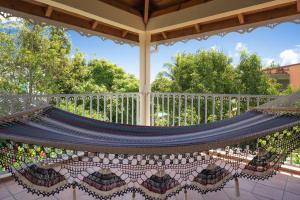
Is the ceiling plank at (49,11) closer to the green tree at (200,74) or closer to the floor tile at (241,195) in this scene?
the floor tile at (241,195)

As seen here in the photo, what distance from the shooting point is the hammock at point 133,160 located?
161 centimetres

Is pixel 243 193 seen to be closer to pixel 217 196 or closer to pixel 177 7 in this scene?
pixel 217 196

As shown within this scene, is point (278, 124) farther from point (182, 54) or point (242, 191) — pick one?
point (182, 54)

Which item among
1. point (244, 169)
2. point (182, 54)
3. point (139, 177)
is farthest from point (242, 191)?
point (182, 54)

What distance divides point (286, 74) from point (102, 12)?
12.7m

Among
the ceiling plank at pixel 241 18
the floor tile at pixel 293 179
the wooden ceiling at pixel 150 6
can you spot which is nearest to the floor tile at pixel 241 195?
the floor tile at pixel 293 179

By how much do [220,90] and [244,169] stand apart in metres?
10.4

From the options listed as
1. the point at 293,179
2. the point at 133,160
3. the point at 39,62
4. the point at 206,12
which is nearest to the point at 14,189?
the point at 133,160

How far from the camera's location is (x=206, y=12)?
3.80 m

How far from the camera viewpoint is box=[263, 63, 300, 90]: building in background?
1316 centimetres

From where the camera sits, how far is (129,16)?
441 cm

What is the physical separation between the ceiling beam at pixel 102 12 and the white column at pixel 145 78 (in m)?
0.30

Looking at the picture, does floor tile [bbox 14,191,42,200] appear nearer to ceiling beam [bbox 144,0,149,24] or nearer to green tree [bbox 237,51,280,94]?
ceiling beam [bbox 144,0,149,24]

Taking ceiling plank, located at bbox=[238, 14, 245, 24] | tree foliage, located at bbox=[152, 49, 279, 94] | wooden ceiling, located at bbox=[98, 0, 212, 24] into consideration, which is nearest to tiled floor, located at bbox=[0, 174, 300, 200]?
ceiling plank, located at bbox=[238, 14, 245, 24]
